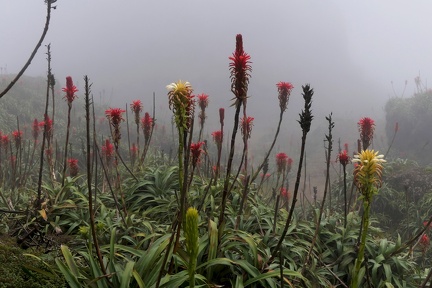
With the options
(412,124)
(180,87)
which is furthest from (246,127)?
(412,124)

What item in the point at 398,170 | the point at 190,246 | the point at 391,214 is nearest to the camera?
Answer: the point at 190,246

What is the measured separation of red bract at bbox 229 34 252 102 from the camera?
2830 millimetres

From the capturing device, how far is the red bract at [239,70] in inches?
111

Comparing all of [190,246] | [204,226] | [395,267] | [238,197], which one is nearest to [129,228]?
[204,226]

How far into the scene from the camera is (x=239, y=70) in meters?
2.85

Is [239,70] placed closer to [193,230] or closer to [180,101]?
[180,101]

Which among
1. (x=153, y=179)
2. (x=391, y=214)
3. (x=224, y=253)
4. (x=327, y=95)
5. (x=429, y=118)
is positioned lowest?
(x=391, y=214)

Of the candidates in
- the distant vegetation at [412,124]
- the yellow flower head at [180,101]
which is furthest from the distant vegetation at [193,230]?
the distant vegetation at [412,124]

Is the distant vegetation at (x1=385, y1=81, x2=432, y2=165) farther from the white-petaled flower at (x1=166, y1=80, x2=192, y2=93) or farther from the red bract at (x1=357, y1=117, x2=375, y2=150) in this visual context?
the white-petaled flower at (x1=166, y1=80, x2=192, y2=93)

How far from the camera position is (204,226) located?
4520 mm

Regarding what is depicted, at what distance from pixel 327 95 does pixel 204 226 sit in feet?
275

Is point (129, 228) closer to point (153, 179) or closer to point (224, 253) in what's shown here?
point (224, 253)

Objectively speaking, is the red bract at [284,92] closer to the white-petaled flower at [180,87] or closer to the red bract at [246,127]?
the red bract at [246,127]

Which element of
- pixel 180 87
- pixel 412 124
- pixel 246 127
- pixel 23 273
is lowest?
pixel 23 273
